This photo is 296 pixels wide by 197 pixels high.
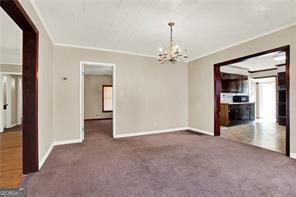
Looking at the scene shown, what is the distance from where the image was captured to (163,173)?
102 inches

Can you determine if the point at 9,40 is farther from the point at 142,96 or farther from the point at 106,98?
the point at 106,98

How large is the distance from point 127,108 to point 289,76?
4071mm

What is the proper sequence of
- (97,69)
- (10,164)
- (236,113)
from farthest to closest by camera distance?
1. (97,69)
2. (236,113)
3. (10,164)

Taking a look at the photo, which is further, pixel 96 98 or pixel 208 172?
pixel 96 98

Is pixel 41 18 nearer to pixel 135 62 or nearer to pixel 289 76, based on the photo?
pixel 135 62

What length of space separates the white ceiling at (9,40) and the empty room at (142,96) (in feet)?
0.10

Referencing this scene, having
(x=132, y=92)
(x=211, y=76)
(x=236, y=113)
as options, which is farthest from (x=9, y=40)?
(x=236, y=113)

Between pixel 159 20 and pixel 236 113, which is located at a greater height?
pixel 159 20

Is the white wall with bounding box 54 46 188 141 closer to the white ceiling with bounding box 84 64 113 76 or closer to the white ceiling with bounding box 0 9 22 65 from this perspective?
the white ceiling with bounding box 0 9 22 65

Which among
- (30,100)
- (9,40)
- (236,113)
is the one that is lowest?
(236,113)

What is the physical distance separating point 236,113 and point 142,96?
4.48 metres

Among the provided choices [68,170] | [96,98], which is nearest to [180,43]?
[68,170]

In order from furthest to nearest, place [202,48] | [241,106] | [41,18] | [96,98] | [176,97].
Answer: [96,98] < [241,106] < [176,97] < [202,48] < [41,18]

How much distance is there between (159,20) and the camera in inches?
122
